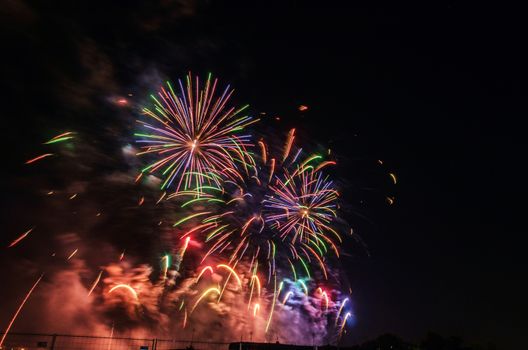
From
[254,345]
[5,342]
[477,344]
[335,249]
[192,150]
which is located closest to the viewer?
[5,342]

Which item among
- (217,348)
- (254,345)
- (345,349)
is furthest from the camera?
(345,349)

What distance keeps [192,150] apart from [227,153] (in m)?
2.40

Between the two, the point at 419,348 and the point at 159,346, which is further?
the point at 419,348

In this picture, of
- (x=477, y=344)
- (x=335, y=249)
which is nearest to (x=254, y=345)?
(x=335, y=249)

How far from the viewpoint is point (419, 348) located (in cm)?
6216

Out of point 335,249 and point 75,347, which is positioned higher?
point 335,249

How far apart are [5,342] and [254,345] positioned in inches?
1241

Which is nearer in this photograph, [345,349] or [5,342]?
[5,342]

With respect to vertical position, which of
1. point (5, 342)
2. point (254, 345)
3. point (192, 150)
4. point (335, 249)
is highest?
point (192, 150)

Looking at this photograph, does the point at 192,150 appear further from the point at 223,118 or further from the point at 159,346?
the point at 159,346

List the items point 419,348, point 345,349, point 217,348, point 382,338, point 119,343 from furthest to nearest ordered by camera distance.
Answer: point 382,338 < point 419,348 < point 345,349 < point 217,348 < point 119,343

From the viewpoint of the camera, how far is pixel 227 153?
28.6m

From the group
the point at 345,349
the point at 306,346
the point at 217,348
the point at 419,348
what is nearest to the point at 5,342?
the point at 217,348

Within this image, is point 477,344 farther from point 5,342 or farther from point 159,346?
point 5,342
